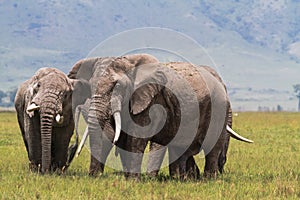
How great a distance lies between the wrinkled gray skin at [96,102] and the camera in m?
11.5

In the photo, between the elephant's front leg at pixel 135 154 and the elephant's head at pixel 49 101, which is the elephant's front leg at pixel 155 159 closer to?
the elephant's front leg at pixel 135 154

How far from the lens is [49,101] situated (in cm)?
1194

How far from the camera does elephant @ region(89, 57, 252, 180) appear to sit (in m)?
11.5

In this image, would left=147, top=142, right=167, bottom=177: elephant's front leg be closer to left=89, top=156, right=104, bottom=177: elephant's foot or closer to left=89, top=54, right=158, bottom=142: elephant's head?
left=89, top=156, right=104, bottom=177: elephant's foot

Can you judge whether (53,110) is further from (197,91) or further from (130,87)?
(197,91)

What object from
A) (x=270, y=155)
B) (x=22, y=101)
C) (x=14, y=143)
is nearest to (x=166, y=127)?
(x=22, y=101)

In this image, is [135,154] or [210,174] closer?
[135,154]

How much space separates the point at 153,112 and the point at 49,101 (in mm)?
1736

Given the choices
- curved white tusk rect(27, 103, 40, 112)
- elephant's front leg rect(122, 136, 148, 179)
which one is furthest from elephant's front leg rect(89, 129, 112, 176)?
curved white tusk rect(27, 103, 40, 112)

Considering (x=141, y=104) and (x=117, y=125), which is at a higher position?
(x=141, y=104)

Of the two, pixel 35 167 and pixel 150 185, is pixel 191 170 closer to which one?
pixel 150 185

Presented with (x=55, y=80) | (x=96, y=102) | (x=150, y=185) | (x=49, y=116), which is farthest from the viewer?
(x=55, y=80)

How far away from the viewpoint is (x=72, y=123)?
43.2ft

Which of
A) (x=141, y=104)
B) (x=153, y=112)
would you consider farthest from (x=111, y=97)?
(x=153, y=112)
